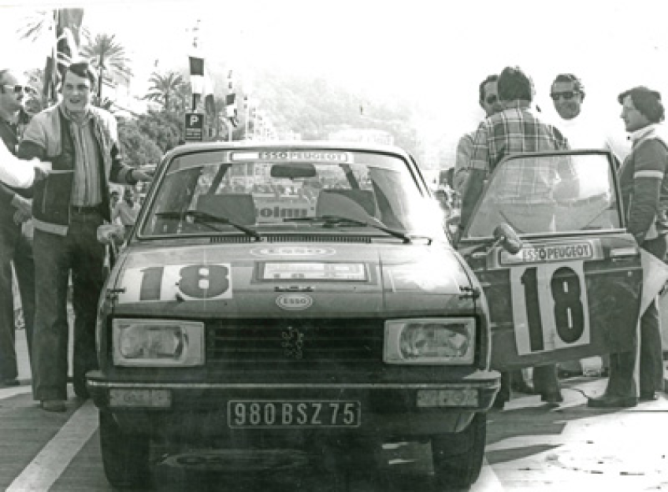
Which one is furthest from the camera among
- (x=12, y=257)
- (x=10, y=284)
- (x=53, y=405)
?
(x=10, y=284)

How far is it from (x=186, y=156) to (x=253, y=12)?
0.84 m

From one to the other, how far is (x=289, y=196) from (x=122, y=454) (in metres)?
1.04

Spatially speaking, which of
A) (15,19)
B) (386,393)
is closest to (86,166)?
(15,19)

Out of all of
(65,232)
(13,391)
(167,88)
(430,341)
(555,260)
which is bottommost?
(13,391)

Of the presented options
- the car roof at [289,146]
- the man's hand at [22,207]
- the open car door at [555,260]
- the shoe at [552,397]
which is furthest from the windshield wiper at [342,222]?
the man's hand at [22,207]

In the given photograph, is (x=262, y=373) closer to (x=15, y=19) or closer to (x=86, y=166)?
(x=15, y=19)

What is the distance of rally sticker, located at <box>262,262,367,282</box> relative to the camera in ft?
13.9

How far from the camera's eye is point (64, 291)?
19.7 feet

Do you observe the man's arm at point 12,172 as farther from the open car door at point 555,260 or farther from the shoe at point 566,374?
the shoe at point 566,374

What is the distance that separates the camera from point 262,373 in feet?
13.4

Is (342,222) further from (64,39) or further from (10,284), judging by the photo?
(10,284)

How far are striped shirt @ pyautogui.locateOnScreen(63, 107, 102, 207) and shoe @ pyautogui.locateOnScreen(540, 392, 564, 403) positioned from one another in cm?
194

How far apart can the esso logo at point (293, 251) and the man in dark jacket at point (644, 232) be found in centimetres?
114

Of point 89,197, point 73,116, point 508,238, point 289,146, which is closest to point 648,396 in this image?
point 508,238
